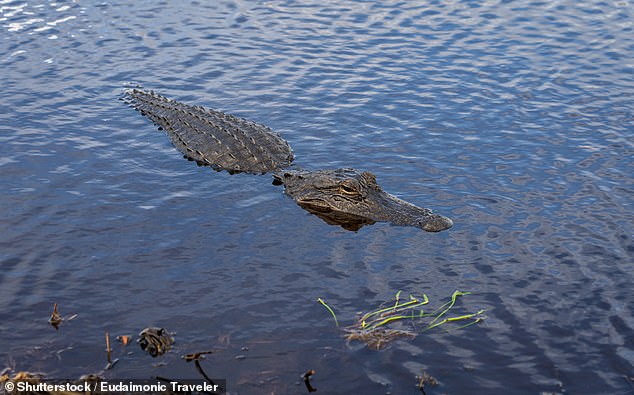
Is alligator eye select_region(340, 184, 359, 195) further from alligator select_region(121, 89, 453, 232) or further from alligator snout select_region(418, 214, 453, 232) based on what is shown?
alligator snout select_region(418, 214, 453, 232)

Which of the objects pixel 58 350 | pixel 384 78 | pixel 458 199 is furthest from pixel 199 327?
pixel 384 78

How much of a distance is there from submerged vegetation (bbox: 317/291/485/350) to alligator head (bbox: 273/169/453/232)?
2199mm

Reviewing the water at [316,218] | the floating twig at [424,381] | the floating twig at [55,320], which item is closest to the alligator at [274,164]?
the water at [316,218]

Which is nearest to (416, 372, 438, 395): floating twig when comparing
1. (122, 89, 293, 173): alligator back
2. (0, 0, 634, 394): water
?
(0, 0, 634, 394): water

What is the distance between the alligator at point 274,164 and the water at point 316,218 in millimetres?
258

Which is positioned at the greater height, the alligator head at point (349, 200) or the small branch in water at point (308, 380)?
the small branch in water at point (308, 380)

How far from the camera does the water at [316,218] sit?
7875mm

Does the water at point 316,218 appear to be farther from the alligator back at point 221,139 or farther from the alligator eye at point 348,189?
the alligator eye at point 348,189

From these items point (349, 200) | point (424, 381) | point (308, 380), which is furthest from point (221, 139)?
point (424, 381)

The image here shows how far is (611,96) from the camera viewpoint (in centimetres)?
1579

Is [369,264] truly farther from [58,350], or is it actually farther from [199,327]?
[58,350]

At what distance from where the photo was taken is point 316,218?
11383 millimetres

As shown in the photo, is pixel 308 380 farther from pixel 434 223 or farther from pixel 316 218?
pixel 316 218

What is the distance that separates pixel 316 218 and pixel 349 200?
23.5 inches
